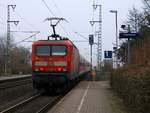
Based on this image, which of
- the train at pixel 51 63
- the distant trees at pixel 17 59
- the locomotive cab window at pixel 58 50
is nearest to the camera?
the train at pixel 51 63

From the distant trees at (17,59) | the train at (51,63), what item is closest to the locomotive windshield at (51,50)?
the train at (51,63)

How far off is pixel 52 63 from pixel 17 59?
84181 mm

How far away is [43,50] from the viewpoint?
2589 centimetres

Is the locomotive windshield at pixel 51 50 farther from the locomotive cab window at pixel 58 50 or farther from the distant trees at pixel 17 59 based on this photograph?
the distant trees at pixel 17 59

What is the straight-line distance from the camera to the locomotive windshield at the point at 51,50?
25766 mm

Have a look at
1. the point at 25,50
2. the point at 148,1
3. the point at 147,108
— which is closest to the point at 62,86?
the point at 147,108

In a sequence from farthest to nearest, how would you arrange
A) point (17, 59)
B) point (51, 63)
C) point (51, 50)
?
point (17, 59)
point (51, 50)
point (51, 63)

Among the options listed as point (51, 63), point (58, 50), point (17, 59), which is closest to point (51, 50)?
point (58, 50)

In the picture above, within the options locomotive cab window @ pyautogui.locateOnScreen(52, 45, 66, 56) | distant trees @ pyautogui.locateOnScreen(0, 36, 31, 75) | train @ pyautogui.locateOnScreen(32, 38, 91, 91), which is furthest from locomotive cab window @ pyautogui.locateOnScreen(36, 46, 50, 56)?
distant trees @ pyautogui.locateOnScreen(0, 36, 31, 75)

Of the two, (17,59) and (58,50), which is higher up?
(17,59)

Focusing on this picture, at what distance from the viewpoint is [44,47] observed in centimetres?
2592

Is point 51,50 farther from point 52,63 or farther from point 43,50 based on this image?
point 52,63

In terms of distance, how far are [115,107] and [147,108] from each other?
6211 mm

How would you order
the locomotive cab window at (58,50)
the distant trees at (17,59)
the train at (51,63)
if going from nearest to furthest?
the train at (51,63) < the locomotive cab window at (58,50) < the distant trees at (17,59)
